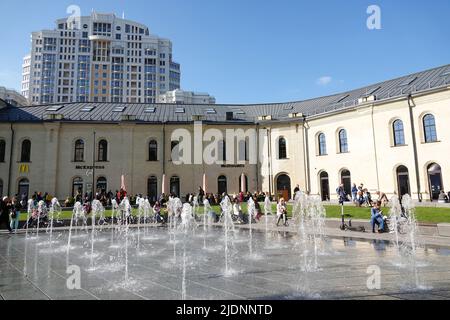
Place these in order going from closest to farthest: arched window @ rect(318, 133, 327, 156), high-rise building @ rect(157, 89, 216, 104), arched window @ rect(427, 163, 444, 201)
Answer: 1. arched window @ rect(427, 163, 444, 201)
2. arched window @ rect(318, 133, 327, 156)
3. high-rise building @ rect(157, 89, 216, 104)

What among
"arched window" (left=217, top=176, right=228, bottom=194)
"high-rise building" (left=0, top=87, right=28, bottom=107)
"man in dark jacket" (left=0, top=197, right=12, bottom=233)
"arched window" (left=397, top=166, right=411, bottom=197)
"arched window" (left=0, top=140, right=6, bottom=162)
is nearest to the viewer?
"man in dark jacket" (left=0, top=197, right=12, bottom=233)

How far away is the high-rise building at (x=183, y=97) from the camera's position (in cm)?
11688

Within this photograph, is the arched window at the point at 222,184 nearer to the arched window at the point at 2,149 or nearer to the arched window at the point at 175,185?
the arched window at the point at 175,185

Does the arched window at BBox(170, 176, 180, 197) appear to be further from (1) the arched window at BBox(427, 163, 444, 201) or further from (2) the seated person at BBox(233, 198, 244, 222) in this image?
(1) the arched window at BBox(427, 163, 444, 201)

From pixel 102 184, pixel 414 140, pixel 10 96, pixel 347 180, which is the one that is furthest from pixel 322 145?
pixel 10 96

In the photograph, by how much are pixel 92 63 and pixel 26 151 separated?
87.8 meters

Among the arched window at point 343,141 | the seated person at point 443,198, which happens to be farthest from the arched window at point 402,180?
the arched window at point 343,141

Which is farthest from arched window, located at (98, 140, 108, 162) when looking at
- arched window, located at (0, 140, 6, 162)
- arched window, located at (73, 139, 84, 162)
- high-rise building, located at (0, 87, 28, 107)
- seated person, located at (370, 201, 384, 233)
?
high-rise building, located at (0, 87, 28, 107)

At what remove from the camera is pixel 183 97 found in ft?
392

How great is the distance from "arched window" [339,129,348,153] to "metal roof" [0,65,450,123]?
281cm

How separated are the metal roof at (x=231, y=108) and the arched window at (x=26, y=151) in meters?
2.74

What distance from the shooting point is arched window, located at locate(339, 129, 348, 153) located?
34.6 m
